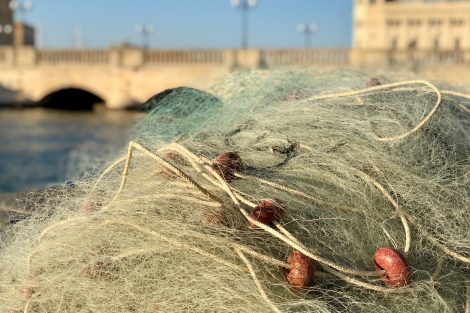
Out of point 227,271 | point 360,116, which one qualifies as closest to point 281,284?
point 227,271

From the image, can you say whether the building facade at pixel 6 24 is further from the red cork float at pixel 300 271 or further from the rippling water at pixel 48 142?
the red cork float at pixel 300 271

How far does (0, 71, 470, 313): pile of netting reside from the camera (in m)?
1.55

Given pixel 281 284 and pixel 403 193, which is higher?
pixel 403 193

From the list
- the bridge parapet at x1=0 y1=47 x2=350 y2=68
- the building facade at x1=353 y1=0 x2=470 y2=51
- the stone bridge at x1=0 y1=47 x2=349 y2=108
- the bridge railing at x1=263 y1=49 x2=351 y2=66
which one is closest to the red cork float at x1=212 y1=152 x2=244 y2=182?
the bridge parapet at x1=0 y1=47 x2=350 y2=68

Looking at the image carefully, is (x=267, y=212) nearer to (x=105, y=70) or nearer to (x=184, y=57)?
(x=184, y=57)

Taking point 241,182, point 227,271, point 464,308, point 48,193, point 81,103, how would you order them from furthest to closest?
point 81,103 < point 48,193 < point 241,182 < point 464,308 < point 227,271

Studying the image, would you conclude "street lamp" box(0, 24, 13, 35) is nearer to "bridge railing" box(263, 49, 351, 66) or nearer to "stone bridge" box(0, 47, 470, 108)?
"stone bridge" box(0, 47, 470, 108)

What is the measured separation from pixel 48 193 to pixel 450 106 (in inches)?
64.3

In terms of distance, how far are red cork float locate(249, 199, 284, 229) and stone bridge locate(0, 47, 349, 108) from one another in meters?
26.8

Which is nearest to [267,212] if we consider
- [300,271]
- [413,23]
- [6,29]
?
[300,271]

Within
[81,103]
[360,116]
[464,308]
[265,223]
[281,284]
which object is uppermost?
[360,116]

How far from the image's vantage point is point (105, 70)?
31.2 meters

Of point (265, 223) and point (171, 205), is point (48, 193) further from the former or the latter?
point (265, 223)

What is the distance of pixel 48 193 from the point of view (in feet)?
8.03
